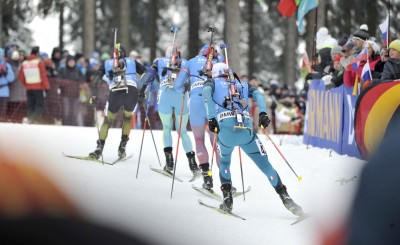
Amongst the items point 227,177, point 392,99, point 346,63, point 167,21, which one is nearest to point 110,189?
point 227,177

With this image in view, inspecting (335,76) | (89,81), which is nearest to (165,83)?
(335,76)

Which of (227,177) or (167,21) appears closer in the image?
(227,177)

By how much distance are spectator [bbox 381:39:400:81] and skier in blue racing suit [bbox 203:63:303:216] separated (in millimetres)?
3087

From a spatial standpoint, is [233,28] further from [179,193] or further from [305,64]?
[179,193]

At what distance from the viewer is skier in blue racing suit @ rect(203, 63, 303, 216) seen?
7.39 metres

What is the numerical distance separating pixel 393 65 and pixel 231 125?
3.75 metres

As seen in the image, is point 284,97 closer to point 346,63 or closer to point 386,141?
point 346,63

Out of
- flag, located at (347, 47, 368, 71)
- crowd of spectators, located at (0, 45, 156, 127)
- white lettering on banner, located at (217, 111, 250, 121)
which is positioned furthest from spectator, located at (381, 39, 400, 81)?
crowd of spectators, located at (0, 45, 156, 127)

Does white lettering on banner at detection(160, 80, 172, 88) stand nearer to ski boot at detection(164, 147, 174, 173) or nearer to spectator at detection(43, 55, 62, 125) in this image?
ski boot at detection(164, 147, 174, 173)

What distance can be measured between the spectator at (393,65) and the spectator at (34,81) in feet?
26.6

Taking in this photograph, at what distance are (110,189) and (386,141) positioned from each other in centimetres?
619

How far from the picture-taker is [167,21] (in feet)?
120

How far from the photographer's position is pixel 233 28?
19.7m

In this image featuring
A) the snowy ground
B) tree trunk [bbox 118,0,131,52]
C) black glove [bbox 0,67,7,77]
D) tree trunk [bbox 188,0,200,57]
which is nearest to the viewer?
the snowy ground
